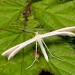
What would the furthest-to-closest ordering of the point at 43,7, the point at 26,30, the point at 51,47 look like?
the point at 43,7 < the point at 26,30 < the point at 51,47

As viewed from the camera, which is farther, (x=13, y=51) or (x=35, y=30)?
(x=35, y=30)

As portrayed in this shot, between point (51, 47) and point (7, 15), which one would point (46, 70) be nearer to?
point (51, 47)

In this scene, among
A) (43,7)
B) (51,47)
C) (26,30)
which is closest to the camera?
(51,47)

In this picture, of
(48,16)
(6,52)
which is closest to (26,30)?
(48,16)

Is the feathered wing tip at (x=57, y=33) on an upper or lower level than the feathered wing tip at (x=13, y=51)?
upper

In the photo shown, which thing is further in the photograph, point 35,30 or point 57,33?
point 35,30

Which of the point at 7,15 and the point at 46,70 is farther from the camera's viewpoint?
the point at 7,15

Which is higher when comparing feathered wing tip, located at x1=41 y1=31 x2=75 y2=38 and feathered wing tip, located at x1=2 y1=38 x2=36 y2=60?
feathered wing tip, located at x1=41 y1=31 x2=75 y2=38

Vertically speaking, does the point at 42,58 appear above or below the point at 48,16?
below
